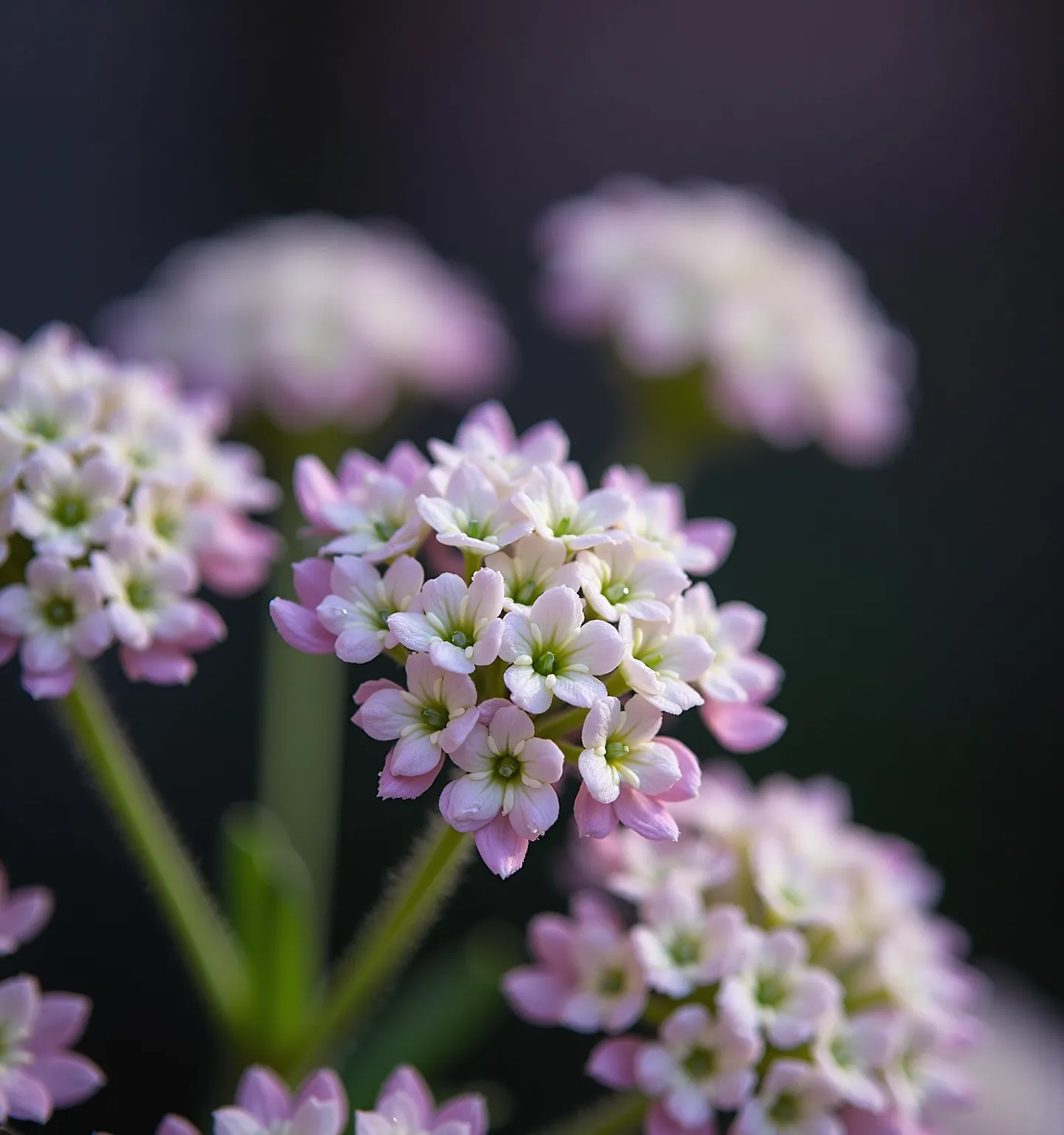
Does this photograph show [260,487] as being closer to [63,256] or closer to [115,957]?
[115,957]

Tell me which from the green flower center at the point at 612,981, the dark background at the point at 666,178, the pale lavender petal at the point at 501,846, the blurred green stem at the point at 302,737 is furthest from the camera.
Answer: the dark background at the point at 666,178

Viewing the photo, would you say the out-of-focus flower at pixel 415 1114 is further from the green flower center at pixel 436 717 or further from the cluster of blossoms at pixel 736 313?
the cluster of blossoms at pixel 736 313

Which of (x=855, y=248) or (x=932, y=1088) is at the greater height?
(x=855, y=248)

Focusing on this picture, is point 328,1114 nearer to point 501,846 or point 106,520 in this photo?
point 501,846

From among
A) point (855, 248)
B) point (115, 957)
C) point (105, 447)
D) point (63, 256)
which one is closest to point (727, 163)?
point (855, 248)

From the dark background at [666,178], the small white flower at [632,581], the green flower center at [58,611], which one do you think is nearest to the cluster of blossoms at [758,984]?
the small white flower at [632,581]

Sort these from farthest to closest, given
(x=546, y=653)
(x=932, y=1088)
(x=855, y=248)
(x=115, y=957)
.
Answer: (x=855, y=248) → (x=115, y=957) → (x=932, y=1088) → (x=546, y=653)
